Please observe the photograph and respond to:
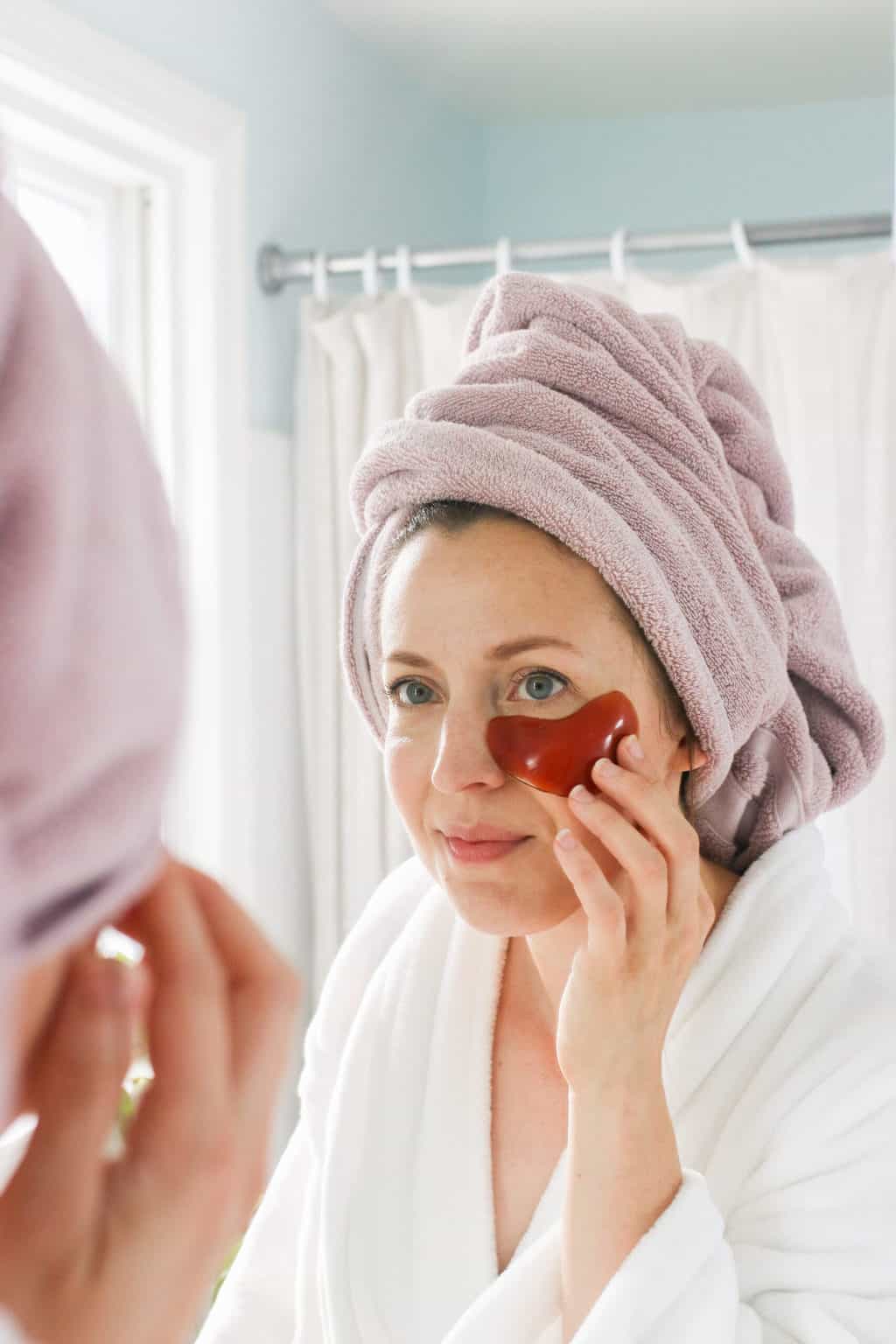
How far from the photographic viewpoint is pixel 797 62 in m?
2.75

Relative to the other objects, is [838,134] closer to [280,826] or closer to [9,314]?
[280,826]

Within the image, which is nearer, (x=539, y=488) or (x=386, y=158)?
(x=539, y=488)

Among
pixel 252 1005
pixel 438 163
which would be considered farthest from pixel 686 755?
pixel 438 163

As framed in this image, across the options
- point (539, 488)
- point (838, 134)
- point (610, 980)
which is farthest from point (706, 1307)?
point (838, 134)

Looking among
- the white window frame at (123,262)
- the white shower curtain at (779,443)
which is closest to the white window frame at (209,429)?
the white window frame at (123,262)

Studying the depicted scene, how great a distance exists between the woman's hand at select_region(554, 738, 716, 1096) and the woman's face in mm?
50

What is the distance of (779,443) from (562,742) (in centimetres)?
136

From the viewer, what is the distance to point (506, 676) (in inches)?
39.6

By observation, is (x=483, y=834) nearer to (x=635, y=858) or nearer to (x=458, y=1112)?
(x=635, y=858)

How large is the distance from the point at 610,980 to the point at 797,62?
233 cm

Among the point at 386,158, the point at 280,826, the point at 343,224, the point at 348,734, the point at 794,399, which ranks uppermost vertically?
the point at 386,158

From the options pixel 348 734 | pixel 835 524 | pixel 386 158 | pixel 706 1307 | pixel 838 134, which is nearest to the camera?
pixel 706 1307

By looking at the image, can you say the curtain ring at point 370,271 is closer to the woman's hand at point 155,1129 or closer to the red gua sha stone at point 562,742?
the red gua sha stone at point 562,742

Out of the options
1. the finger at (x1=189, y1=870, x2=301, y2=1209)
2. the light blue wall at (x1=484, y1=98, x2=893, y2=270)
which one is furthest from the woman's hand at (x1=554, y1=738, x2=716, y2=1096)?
the light blue wall at (x1=484, y1=98, x2=893, y2=270)
